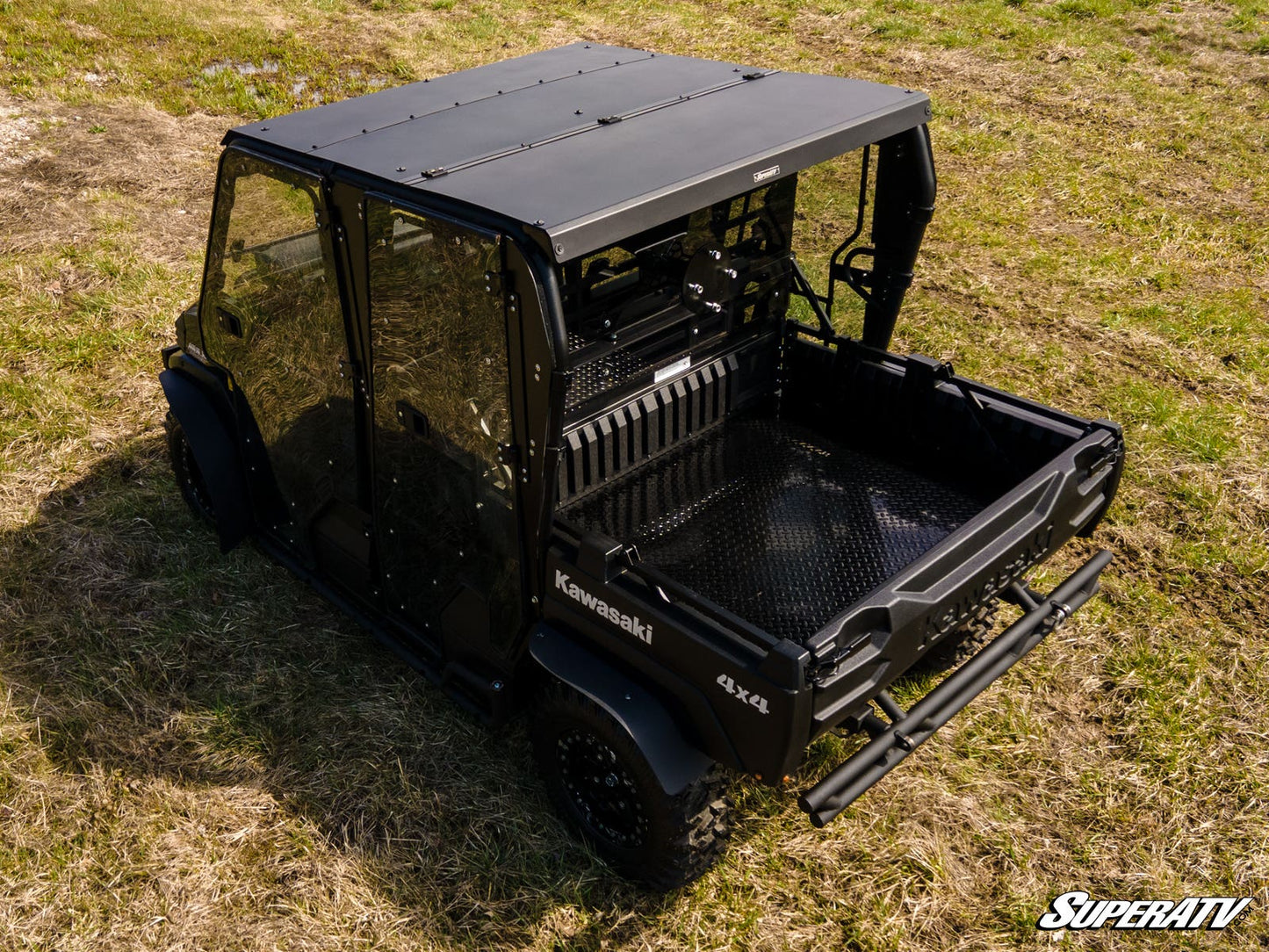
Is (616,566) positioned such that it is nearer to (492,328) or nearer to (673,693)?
(673,693)

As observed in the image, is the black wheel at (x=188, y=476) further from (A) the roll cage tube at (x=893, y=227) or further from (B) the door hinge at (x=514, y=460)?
(A) the roll cage tube at (x=893, y=227)

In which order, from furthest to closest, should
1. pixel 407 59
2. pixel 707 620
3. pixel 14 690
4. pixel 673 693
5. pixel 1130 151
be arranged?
pixel 407 59 < pixel 1130 151 < pixel 14 690 < pixel 673 693 < pixel 707 620

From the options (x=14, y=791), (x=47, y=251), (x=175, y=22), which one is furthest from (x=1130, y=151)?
(x=175, y=22)

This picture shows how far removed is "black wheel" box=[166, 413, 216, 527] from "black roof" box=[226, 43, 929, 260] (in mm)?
1732

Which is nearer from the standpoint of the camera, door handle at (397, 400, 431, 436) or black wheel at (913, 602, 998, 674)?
door handle at (397, 400, 431, 436)

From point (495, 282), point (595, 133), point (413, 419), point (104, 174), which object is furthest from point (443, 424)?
point (104, 174)

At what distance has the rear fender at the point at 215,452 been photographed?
4.22m

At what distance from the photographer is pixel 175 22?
12.6 metres

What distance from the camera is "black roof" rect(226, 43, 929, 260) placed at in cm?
284

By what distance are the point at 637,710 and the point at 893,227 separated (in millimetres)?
2271

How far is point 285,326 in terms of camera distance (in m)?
3.70

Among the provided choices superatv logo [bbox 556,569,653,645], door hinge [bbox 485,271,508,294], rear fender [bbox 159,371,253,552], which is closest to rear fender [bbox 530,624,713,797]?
superatv logo [bbox 556,569,653,645]

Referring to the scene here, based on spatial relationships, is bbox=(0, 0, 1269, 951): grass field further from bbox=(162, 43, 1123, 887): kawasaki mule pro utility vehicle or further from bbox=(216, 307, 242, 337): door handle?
bbox=(216, 307, 242, 337): door handle

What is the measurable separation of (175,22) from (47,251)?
6507mm
